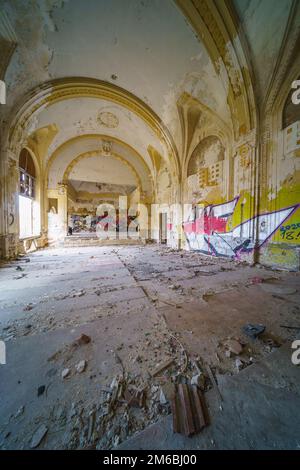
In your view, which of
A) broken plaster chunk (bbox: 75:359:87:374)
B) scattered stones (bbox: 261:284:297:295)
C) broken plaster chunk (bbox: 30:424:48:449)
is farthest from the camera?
scattered stones (bbox: 261:284:297:295)

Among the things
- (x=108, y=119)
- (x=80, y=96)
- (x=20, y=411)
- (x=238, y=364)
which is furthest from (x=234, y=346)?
(x=108, y=119)

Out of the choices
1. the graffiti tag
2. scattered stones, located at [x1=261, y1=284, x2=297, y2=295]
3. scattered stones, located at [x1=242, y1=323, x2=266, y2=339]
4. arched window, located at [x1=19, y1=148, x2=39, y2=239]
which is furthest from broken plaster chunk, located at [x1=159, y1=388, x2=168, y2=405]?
arched window, located at [x1=19, y1=148, x2=39, y2=239]

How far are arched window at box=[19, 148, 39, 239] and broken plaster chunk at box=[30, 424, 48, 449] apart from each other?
340 inches

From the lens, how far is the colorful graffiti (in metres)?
4.76

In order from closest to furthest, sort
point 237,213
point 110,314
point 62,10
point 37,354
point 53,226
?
point 37,354 → point 110,314 → point 62,10 → point 237,213 → point 53,226

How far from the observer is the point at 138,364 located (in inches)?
56.1

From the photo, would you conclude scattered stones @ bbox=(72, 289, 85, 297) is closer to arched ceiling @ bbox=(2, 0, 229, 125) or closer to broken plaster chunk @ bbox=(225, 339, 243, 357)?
broken plaster chunk @ bbox=(225, 339, 243, 357)

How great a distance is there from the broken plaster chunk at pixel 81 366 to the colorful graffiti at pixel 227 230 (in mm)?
5382

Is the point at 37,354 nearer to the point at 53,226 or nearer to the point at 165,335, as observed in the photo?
the point at 165,335

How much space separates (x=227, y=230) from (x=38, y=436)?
6.42 m

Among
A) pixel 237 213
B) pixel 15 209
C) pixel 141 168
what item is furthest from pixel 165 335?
pixel 141 168

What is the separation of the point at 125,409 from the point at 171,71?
839cm

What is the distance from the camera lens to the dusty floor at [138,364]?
931 mm

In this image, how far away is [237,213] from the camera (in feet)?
Result: 18.6
